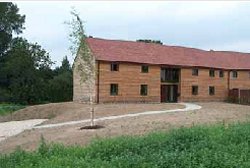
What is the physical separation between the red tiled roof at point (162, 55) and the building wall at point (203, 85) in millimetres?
966

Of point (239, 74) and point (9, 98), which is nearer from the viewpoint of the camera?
point (239, 74)

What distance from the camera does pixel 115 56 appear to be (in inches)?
1683

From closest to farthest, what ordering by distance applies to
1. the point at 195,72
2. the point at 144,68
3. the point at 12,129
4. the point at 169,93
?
the point at 12,129
the point at 144,68
the point at 169,93
the point at 195,72

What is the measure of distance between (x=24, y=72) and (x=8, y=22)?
17.0m

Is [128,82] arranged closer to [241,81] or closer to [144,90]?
[144,90]

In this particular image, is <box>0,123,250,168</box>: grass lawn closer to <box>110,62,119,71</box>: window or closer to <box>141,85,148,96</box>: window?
<box>110,62,119,71</box>: window

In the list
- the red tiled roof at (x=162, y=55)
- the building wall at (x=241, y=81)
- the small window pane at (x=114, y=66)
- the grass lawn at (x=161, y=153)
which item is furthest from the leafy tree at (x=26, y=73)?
the grass lawn at (x=161, y=153)

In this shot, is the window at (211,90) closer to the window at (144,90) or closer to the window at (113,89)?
the window at (144,90)

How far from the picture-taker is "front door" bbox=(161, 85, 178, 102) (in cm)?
4725

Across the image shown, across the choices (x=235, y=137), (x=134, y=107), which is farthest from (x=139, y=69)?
(x=235, y=137)

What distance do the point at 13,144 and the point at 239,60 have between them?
38026 millimetres

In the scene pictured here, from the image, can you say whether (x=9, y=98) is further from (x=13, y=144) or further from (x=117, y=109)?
(x=13, y=144)

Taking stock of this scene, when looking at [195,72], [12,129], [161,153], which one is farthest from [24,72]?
[161,153]

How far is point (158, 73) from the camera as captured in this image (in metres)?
45.5
